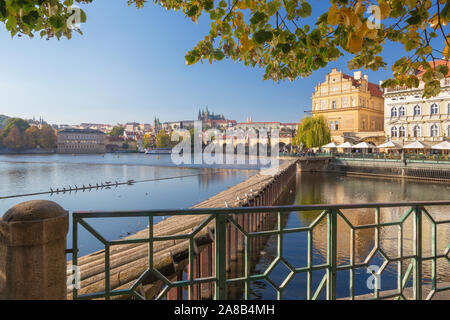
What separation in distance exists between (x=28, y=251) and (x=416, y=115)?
48.2m

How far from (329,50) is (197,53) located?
132 cm

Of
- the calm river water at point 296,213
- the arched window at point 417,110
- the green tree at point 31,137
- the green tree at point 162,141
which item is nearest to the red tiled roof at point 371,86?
the arched window at point 417,110

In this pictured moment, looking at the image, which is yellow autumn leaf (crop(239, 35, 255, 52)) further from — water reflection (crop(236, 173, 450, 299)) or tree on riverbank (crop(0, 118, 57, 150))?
tree on riverbank (crop(0, 118, 57, 150))

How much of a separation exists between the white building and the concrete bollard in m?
44.8

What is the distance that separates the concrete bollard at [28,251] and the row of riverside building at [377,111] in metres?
44.2

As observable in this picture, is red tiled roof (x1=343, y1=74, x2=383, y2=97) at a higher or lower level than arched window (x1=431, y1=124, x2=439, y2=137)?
higher

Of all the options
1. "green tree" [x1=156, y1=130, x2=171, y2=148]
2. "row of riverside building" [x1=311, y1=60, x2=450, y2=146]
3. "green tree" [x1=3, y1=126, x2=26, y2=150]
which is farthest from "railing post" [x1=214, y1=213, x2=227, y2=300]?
"green tree" [x1=156, y1=130, x2=171, y2=148]

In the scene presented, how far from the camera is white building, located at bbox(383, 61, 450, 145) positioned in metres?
37.9

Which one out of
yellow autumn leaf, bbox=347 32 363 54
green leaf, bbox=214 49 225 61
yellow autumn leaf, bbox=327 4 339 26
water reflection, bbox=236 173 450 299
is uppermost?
green leaf, bbox=214 49 225 61

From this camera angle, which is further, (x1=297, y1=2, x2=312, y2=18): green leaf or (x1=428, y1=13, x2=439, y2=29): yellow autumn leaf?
(x1=428, y1=13, x2=439, y2=29): yellow autumn leaf

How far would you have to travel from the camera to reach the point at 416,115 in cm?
4050
